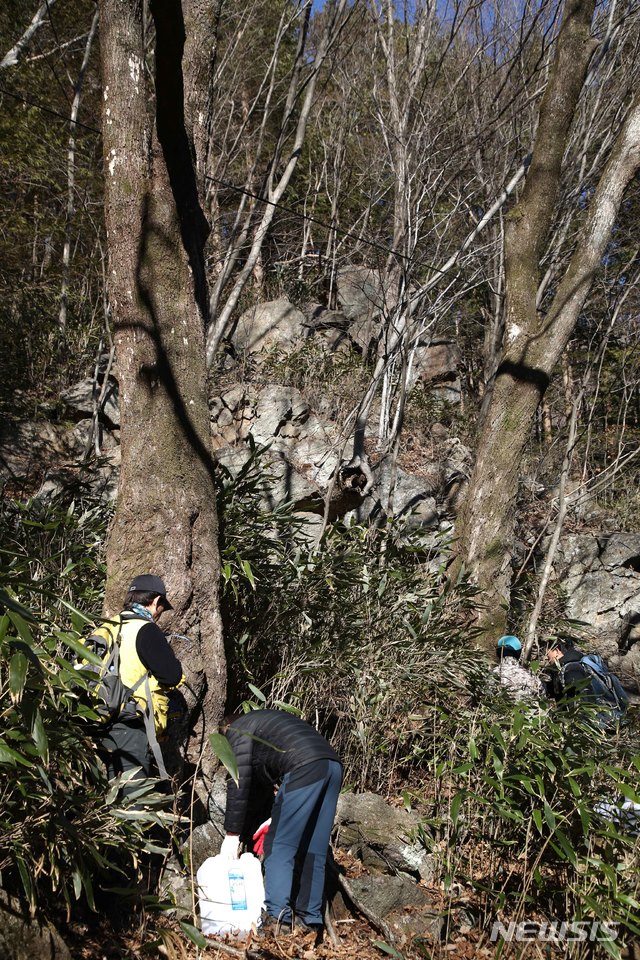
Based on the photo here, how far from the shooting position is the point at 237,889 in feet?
10.7

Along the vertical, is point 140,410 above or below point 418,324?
below

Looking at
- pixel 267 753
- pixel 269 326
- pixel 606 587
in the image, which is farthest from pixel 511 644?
pixel 269 326

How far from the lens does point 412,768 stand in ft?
16.1

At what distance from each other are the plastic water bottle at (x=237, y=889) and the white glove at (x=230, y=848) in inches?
2.3

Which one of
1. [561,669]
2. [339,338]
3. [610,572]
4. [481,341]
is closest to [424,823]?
[561,669]

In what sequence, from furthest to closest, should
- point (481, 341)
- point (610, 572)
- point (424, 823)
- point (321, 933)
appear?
point (481, 341) < point (610, 572) < point (424, 823) < point (321, 933)

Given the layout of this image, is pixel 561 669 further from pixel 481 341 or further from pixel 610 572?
pixel 481 341

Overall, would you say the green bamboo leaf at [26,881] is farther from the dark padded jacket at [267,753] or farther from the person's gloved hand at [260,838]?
the person's gloved hand at [260,838]

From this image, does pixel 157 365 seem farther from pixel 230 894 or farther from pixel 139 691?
pixel 230 894

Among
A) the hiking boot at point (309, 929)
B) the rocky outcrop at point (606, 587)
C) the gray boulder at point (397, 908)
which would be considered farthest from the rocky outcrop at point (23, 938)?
the rocky outcrop at point (606, 587)

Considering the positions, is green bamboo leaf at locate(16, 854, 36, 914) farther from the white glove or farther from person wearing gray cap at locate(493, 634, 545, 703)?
person wearing gray cap at locate(493, 634, 545, 703)

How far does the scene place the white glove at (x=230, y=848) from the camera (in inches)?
130

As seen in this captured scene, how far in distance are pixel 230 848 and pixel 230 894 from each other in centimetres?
19

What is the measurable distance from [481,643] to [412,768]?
139 cm
